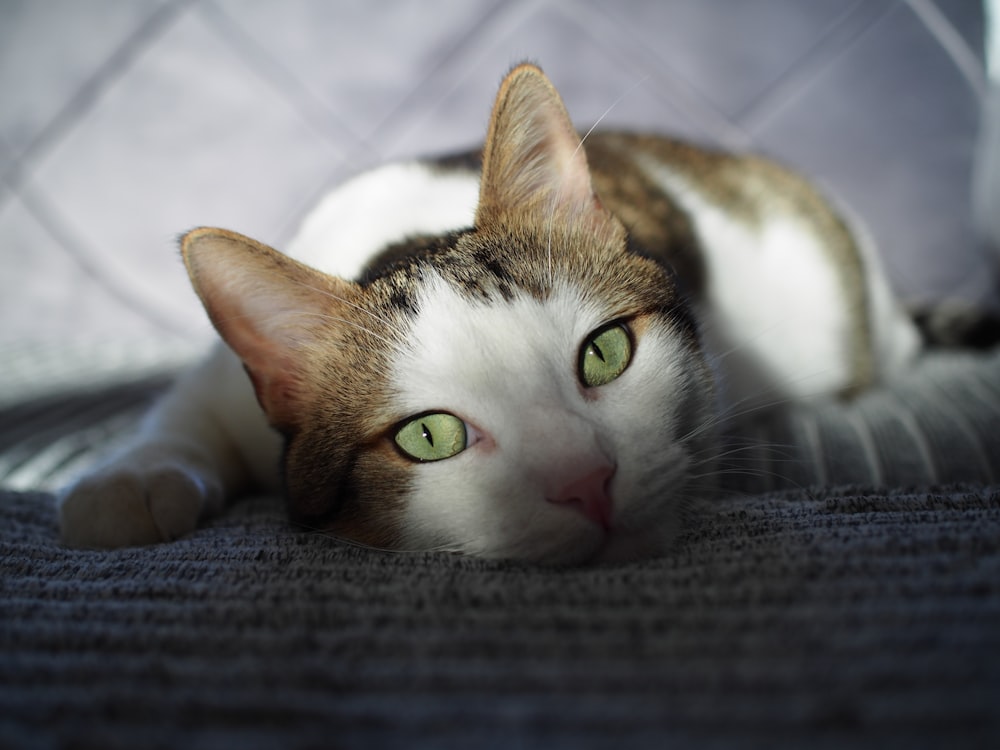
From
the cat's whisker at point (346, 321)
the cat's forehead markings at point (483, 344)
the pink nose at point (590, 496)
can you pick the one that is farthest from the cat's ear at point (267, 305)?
the pink nose at point (590, 496)

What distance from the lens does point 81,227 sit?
6.28ft

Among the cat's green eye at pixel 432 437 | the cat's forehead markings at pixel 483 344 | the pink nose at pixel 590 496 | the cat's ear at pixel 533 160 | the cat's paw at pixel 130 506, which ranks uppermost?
the cat's ear at pixel 533 160

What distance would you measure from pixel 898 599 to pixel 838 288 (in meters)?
1.09

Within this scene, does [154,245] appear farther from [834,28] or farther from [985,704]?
[985,704]

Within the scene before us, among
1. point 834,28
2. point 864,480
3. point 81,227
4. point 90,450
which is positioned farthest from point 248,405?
point 834,28

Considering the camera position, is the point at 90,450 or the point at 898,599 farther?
the point at 90,450

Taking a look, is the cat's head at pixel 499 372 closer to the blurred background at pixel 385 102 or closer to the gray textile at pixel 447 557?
the gray textile at pixel 447 557

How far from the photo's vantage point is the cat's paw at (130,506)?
726 mm

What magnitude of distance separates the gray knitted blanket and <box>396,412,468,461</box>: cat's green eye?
0.10 m

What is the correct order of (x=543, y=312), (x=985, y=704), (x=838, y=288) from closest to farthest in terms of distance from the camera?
(x=985, y=704), (x=543, y=312), (x=838, y=288)

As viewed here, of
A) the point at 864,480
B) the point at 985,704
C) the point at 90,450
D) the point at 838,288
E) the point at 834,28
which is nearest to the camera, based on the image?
the point at 985,704

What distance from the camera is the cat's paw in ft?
2.38

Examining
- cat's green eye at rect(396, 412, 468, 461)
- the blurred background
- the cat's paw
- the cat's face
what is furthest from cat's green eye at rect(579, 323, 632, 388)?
the blurred background

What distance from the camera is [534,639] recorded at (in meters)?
0.46
